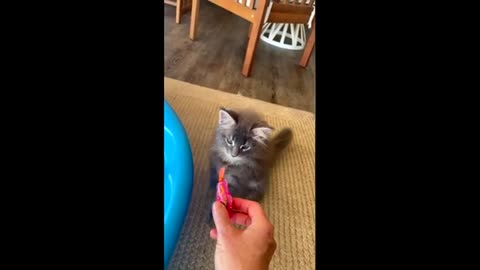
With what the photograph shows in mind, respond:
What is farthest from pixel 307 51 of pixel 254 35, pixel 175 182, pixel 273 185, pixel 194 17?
pixel 175 182

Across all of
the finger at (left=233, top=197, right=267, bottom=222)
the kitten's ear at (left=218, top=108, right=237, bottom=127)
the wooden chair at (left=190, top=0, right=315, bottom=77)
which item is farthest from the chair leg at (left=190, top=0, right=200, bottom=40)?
the finger at (left=233, top=197, right=267, bottom=222)

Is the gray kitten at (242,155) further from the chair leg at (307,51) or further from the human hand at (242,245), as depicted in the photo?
the chair leg at (307,51)

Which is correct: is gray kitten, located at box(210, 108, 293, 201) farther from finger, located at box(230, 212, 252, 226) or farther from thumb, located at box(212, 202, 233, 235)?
thumb, located at box(212, 202, 233, 235)

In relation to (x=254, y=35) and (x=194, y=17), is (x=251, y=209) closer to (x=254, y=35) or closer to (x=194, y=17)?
(x=254, y=35)
